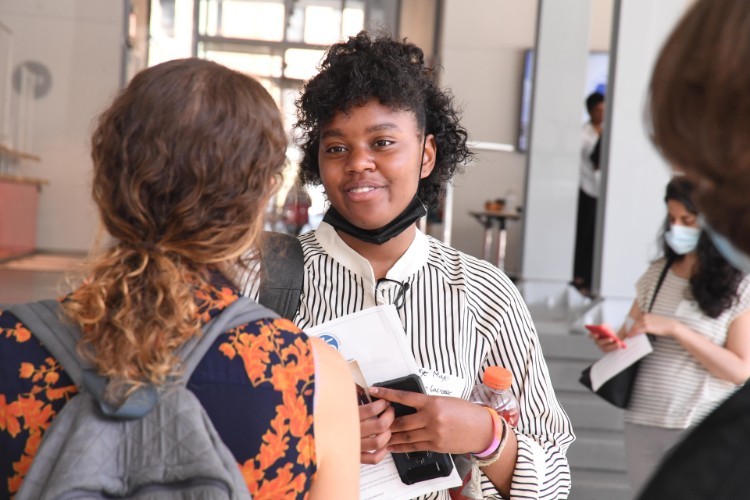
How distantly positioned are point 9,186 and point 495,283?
6.87 metres

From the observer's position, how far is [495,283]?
195 centimetres

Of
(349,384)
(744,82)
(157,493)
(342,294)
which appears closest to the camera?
(744,82)

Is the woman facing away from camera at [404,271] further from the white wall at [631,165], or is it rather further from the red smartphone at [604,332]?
the white wall at [631,165]

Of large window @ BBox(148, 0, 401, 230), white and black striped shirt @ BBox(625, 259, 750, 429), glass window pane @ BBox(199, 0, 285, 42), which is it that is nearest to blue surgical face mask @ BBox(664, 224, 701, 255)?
white and black striped shirt @ BBox(625, 259, 750, 429)

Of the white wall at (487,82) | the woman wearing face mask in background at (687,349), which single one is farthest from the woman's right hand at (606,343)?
the white wall at (487,82)

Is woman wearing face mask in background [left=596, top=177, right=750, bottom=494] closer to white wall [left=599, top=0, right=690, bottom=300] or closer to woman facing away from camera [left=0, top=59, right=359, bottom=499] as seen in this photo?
woman facing away from camera [left=0, top=59, right=359, bottom=499]

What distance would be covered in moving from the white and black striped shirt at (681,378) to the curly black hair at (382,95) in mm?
1673

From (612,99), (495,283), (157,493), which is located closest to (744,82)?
(157,493)

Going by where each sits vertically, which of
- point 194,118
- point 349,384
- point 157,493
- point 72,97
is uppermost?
point 72,97

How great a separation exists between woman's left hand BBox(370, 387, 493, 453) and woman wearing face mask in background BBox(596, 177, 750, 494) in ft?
6.02

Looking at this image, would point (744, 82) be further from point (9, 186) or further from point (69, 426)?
point (9, 186)

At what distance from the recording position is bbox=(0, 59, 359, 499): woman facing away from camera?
3.75ft

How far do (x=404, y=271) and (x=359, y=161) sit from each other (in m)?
0.26

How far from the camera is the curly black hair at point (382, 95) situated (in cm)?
192
